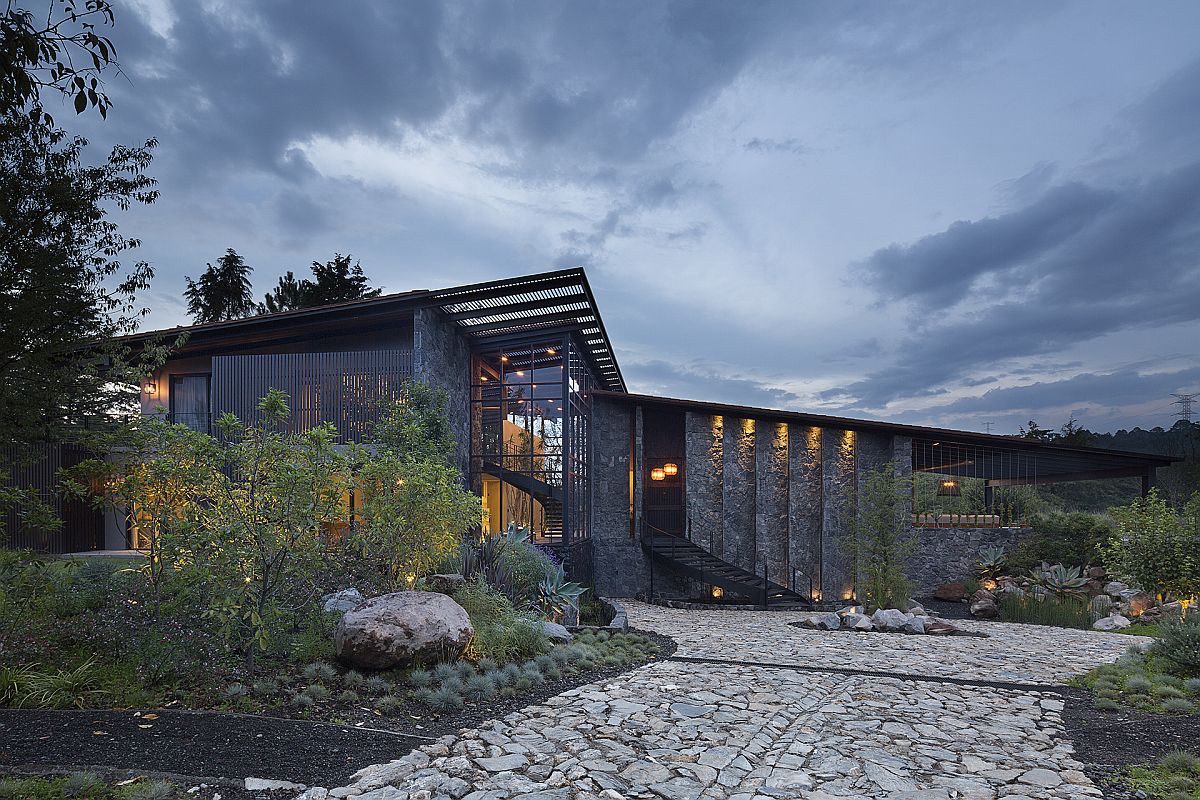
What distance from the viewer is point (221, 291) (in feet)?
103

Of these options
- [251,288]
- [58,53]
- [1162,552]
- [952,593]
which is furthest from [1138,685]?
[251,288]

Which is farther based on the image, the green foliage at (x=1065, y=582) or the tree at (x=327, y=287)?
the tree at (x=327, y=287)

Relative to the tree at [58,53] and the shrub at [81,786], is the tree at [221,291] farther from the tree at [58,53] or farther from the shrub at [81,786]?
the tree at [58,53]

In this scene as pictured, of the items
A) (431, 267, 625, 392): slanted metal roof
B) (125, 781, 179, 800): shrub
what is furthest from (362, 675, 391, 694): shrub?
(431, 267, 625, 392): slanted metal roof

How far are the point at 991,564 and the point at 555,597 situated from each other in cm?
1201

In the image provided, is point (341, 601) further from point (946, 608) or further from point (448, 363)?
point (946, 608)

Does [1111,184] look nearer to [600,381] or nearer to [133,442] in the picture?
[600,381]

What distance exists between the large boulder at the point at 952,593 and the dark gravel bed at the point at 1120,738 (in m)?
10.8

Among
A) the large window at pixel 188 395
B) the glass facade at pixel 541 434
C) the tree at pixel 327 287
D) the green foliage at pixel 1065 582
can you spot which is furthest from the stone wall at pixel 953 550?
the tree at pixel 327 287

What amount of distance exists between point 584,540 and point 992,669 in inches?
438

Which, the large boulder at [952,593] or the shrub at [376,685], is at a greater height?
the shrub at [376,685]

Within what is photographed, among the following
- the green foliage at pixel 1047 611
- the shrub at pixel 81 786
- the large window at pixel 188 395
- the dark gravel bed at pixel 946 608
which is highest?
the large window at pixel 188 395

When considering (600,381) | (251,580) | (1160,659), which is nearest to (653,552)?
(600,381)

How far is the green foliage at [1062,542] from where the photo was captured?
15.3m
